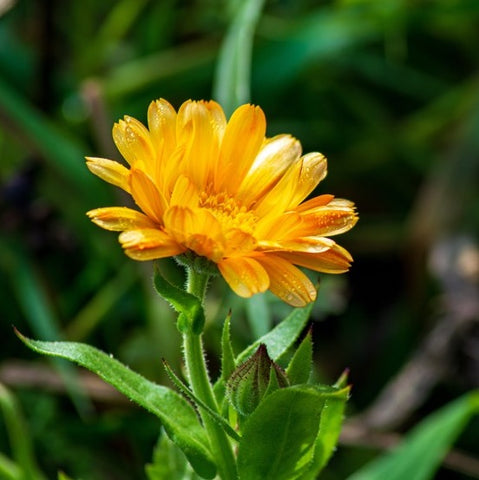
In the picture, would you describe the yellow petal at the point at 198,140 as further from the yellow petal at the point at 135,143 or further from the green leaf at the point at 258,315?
the green leaf at the point at 258,315

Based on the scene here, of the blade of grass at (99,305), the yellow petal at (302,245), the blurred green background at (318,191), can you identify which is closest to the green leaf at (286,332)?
the yellow petal at (302,245)

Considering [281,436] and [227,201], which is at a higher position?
[227,201]

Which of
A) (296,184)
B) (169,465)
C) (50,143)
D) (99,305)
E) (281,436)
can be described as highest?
(296,184)

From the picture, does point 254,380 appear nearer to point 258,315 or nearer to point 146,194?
point 146,194

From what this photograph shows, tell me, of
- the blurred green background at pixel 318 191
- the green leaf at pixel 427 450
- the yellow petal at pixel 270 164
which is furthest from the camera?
the blurred green background at pixel 318 191

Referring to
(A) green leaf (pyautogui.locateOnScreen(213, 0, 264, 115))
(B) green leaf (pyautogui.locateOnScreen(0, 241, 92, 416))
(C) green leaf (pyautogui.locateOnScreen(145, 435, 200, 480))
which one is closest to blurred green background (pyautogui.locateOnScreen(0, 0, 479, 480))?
(B) green leaf (pyautogui.locateOnScreen(0, 241, 92, 416))

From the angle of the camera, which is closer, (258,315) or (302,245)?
(302,245)

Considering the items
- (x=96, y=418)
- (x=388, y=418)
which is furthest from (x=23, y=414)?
(x=388, y=418)

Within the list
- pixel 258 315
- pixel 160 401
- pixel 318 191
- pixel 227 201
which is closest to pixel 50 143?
pixel 318 191
